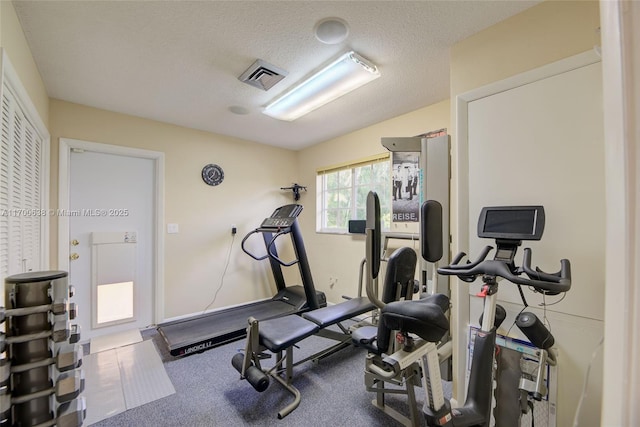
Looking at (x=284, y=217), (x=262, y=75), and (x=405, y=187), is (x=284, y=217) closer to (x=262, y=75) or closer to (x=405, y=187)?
(x=405, y=187)

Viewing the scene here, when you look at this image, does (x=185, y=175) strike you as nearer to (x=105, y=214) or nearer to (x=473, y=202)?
(x=105, y=214)

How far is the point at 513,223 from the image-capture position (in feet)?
4.32

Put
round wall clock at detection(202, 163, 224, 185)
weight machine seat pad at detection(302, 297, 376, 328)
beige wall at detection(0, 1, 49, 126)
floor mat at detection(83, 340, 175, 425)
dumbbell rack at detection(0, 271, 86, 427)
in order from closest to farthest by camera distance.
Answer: dumbbell rack at detection(0, 271, 86, 427)
beige wall at detection(0, 1, 49, 126)
floor mat at detection(83, 340, 175, 425)
weight machine seat pad at detection(302, 297, 376, 328)
round wall clock at detection(202, 163, 224, 185)

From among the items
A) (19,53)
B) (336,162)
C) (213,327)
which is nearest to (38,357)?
(19,53)

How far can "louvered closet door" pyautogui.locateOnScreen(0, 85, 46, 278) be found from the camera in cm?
152

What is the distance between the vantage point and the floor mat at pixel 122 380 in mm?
1850

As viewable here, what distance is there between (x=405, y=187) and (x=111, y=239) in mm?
3349

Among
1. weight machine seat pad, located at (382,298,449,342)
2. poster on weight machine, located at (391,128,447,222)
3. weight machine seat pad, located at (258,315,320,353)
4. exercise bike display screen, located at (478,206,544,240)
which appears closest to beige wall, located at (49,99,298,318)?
weight machine seat pad, located at (258,315,320,353)

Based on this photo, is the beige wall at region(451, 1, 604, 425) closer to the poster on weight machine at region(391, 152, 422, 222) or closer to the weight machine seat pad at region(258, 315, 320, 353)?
the poster on weight machine at region(391, 152, 422, 222)

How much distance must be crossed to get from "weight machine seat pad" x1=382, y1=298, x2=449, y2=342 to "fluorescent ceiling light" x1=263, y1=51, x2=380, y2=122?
1724 mm

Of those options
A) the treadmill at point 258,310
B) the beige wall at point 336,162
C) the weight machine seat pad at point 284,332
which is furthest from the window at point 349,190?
the weight machine seat pad at point 284,332

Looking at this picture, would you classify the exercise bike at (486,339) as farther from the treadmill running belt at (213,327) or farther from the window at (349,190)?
the treadmill running belt at (213,327)

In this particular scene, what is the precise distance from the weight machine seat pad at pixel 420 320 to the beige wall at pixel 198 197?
10.1 ft

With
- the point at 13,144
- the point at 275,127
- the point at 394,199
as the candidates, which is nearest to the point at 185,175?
the point at 275,127
